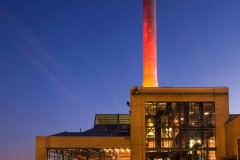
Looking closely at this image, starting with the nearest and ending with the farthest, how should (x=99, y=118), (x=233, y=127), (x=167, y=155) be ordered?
(x=233, y=127) → (x=167, y=155) → (x=99, y=118)

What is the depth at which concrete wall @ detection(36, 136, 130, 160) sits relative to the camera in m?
38.6

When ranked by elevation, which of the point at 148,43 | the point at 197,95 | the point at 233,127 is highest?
the point at 148,43

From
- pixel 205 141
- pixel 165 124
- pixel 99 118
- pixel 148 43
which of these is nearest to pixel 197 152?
pixel 205 141

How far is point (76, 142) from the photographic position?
3884cm

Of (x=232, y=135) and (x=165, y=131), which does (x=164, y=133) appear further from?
(x=232, y=135)

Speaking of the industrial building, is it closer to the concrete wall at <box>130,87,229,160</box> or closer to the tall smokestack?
the concrete wall at <box>130,87,229,160</box>

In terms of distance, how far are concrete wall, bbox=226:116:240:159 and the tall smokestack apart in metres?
19.5

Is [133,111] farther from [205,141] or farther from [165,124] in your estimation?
[205,141]

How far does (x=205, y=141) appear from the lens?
3759cm

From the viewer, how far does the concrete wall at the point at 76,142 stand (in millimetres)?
38562

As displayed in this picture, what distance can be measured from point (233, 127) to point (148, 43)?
2574 cm

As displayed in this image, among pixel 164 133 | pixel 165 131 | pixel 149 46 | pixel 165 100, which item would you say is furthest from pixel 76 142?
pixel 149 46

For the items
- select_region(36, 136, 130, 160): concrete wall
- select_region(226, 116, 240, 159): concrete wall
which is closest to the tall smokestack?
select_region(36, 136, 130, 160): concrete wall

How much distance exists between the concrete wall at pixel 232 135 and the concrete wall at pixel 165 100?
139 cm
